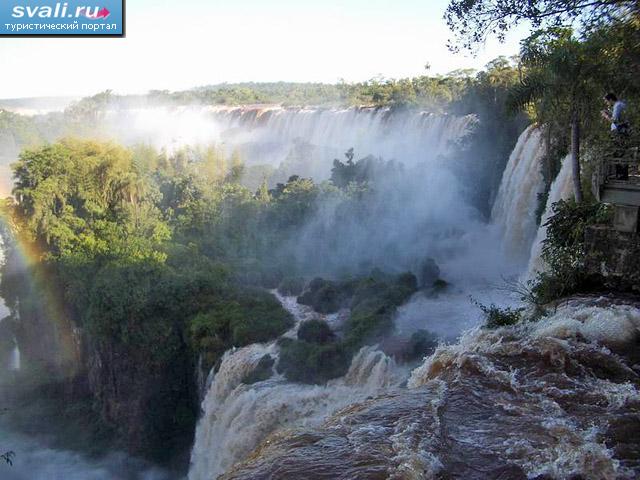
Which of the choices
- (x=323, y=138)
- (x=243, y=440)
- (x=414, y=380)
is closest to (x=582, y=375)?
(x=414, y=380)

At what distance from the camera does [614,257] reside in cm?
1060

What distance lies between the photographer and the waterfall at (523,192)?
828 inches

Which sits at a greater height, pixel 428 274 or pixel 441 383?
pixel 441 383

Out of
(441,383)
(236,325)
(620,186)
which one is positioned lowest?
(236,325)

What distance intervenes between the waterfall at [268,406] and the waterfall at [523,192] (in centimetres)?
893

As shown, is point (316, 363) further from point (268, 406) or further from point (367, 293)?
point (367, 293)

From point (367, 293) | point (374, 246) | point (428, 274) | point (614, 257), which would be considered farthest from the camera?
point (374, 246)

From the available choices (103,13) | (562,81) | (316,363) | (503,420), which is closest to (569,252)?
(562,81)

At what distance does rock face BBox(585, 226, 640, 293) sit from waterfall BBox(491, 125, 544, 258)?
31.3ft

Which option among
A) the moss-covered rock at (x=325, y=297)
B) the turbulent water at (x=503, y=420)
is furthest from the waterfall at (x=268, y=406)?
the turbulent water at (x=503, y=420)

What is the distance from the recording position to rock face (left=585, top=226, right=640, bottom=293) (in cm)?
1030

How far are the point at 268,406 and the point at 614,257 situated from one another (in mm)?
A: 8386

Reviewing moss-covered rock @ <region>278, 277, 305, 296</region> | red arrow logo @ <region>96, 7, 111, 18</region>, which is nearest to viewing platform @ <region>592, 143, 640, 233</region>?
red arrow logo @ <region>96, 7, 111, 18</region>

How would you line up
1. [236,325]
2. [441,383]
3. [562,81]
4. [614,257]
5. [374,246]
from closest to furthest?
[441,383] < [614,257] < [562,81] < [236,325] < [374,246]
